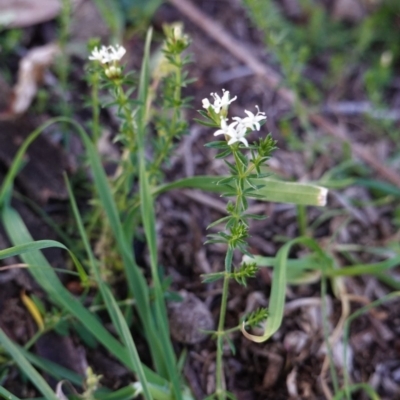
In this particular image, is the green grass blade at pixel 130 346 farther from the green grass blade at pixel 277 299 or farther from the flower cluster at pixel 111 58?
the flower cluster at pixel 111 58

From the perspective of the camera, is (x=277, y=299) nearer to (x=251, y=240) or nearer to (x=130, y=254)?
(x=130, y=254)

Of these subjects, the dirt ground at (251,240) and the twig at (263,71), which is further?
the twig at (263,71)

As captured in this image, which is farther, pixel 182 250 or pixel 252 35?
pixel 252 35

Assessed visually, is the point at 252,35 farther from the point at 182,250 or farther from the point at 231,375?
the point at 231,375

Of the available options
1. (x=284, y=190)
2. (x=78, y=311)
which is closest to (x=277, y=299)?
(x=284, y=190)

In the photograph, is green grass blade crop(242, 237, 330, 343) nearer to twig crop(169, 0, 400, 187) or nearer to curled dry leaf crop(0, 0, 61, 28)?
twig crop(169, 0, 400, 187)

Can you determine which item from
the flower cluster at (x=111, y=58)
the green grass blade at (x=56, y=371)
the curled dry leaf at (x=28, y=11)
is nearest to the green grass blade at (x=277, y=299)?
the green grass blade at (x=56, y=371)

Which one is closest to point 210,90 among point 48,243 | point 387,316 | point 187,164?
point 187,164
